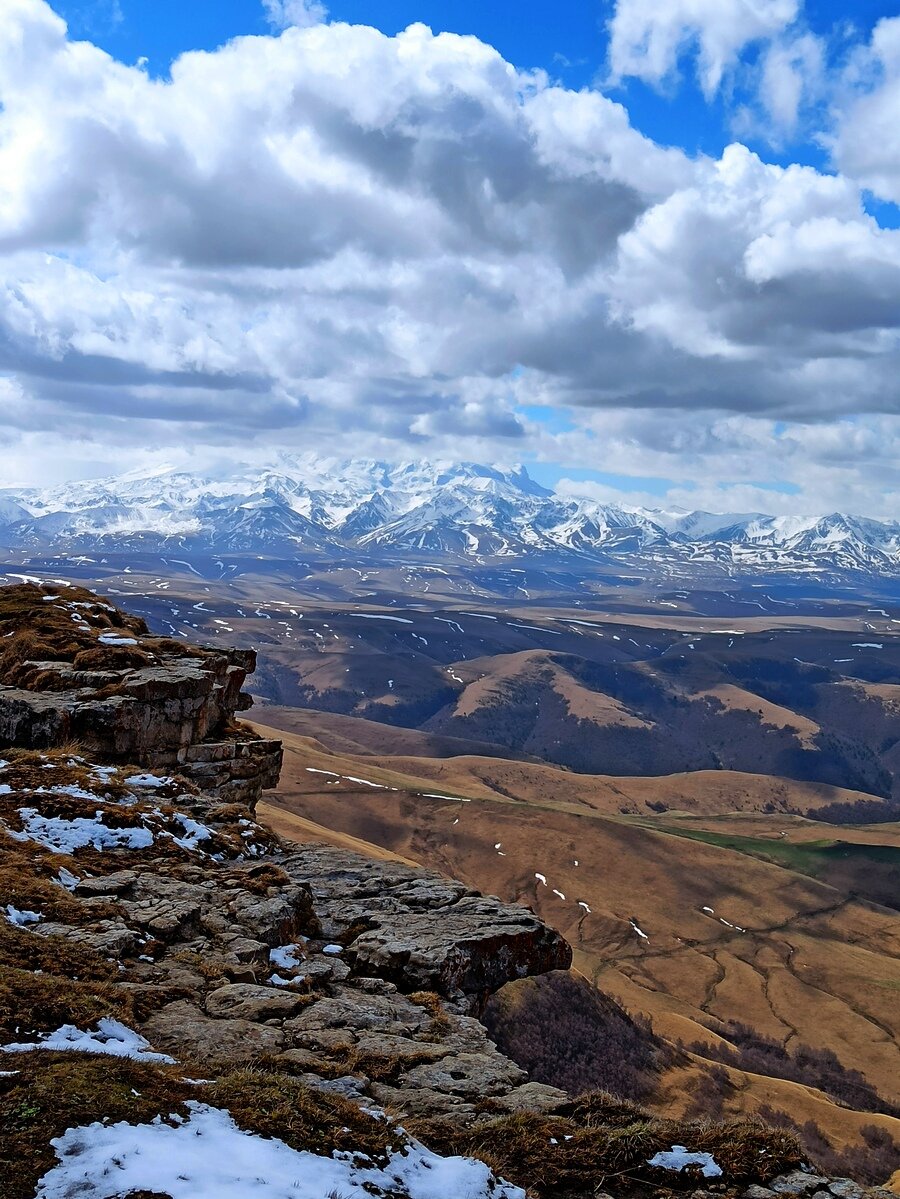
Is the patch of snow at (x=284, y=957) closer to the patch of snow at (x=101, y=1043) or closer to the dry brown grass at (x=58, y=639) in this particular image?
the patch of snow at (x=101, y=1043)

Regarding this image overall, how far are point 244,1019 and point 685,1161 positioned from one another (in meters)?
9.25

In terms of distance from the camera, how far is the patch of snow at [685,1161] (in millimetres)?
13602

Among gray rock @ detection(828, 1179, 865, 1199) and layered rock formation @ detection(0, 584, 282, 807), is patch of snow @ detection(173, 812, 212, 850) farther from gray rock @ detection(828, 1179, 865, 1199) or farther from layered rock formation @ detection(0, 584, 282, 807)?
gray rock @ detection(828, 1179, 865, 1199)

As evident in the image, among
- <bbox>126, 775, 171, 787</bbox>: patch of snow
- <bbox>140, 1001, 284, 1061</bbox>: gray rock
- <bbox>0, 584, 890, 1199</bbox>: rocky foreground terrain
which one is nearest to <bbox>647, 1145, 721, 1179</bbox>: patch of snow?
<bbox>0, 584, 890, 1199</bbox>: rocky foreground terrain

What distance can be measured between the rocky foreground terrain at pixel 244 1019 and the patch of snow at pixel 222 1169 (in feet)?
0.12

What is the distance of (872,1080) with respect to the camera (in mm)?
128375

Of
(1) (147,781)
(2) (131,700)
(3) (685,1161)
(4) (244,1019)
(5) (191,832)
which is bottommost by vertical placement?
(5) (191,832)

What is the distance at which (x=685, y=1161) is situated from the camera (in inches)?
544

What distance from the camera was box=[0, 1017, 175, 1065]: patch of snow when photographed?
13227mm

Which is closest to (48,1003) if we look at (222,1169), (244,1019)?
(244,1019)

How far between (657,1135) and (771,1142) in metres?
2.01

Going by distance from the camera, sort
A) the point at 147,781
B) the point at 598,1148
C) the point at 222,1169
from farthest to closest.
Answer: the point at 147,781
the point at 598,1148
the point at 222,1169

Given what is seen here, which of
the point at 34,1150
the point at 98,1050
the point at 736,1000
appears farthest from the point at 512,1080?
the point at 736,1000

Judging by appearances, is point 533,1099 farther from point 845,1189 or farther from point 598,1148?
point 845,1189
